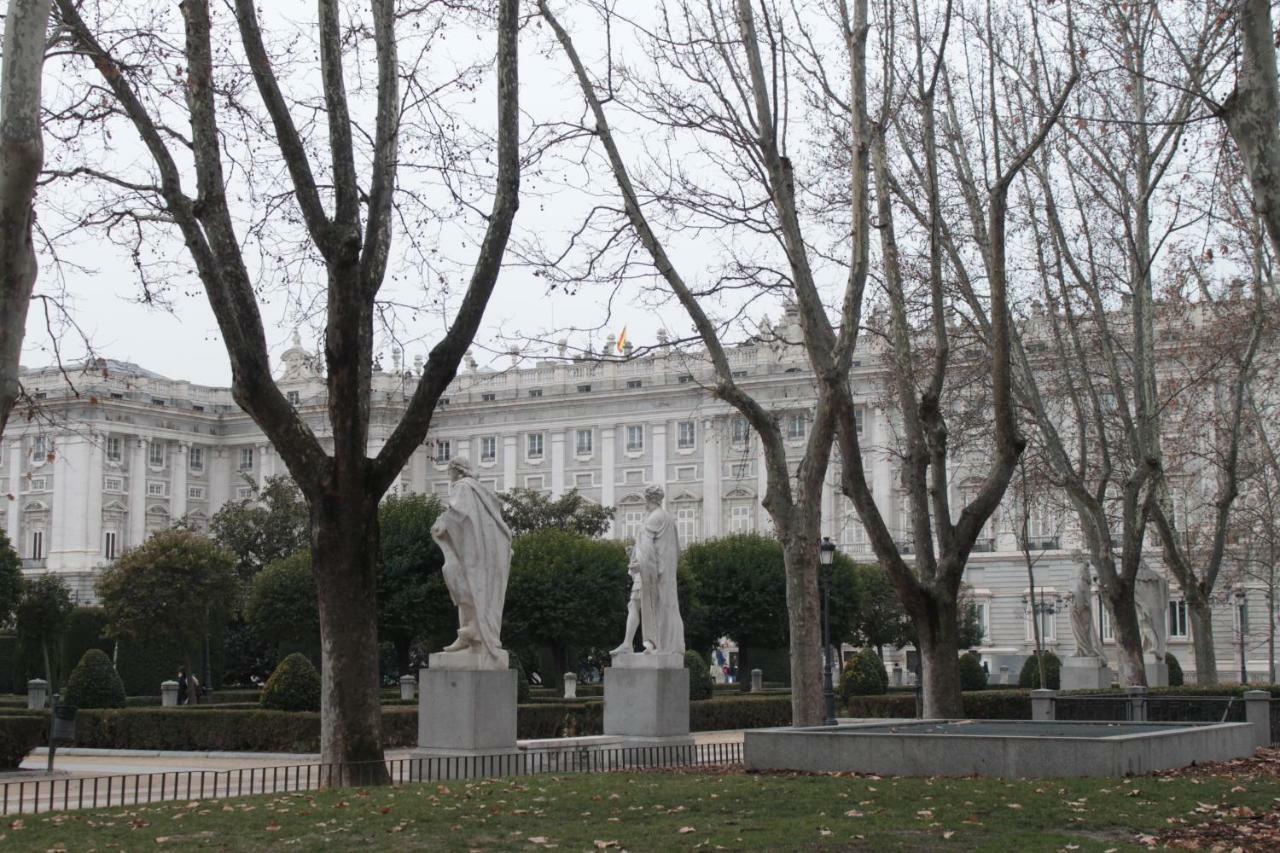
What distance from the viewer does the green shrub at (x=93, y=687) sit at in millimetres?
29109

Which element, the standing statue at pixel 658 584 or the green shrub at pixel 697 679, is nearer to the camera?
the standing statue at pixel 658 584

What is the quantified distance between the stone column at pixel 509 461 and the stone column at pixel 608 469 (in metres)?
5.05

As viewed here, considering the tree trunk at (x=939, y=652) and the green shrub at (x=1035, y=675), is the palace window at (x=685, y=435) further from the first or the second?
the tree trunk at (x=939, y=652)

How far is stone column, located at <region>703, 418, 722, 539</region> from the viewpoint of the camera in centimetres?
7831

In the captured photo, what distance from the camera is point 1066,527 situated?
2815 inches

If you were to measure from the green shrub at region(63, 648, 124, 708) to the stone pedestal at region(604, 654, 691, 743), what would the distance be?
1253cm

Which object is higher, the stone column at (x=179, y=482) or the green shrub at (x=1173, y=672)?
the stone column at (x=179, y=482)

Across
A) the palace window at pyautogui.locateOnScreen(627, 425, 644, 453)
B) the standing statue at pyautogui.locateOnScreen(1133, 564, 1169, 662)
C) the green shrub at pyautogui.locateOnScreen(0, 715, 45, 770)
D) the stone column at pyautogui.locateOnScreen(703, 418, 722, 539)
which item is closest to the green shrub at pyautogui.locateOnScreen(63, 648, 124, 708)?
the green shrub at pyautogui.locateOnScreen(0, 715, 45, 770)

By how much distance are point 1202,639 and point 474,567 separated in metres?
18.2

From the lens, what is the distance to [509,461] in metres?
83.8

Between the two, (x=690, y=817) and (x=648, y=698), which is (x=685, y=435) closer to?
(x=648, y=698)

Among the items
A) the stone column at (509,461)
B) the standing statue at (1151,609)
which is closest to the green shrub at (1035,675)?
the standing statue at (1151,609)

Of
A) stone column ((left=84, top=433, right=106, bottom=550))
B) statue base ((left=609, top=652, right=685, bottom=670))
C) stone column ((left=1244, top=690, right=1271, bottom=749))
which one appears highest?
stone column ((left=84, top=433, right=106, bottom=550))

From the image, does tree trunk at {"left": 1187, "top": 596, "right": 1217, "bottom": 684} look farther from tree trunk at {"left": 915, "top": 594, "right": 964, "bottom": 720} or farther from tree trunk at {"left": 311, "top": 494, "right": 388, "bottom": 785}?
tree trunk at {"left": 311, "top": 494, "right": 388, "bottom": 785}
